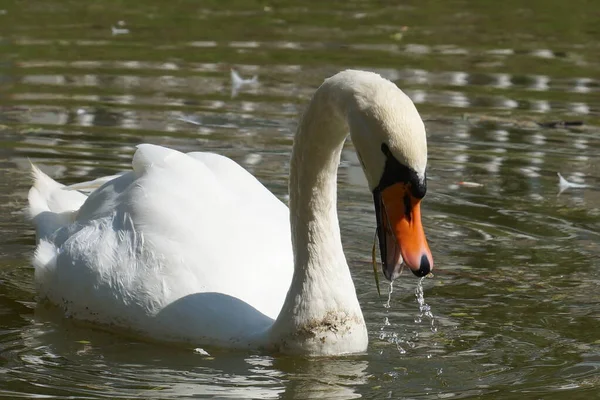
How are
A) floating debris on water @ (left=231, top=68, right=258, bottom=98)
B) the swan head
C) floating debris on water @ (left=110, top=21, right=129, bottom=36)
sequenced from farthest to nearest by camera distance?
floating debris on water @ (left=110, top=21, right=129, bottom=36)
floating debris on water @ (left=231, top=68, right=258, bottom=98)
the swan head

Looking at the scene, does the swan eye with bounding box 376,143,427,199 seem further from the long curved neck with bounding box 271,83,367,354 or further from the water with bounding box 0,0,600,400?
the water with bounding box 0,0,600,400

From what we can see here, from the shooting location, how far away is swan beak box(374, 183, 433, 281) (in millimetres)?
5707

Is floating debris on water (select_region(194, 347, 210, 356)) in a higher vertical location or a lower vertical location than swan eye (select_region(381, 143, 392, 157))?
lower

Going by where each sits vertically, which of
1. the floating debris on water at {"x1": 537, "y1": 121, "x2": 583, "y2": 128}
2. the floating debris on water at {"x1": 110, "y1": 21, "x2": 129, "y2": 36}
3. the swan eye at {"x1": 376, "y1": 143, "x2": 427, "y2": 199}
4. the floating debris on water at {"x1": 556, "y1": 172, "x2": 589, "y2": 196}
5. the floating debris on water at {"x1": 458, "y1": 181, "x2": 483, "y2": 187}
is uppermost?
the floating debris on water at {"x1": 110, "y1": 21, "x2": 129, "y2": 36}

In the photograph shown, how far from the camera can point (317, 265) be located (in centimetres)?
638

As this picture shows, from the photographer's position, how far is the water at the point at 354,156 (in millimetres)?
6199

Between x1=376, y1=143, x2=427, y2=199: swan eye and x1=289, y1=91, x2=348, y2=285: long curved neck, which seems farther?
x1=289, y1=91, x2=348, y2=285: long curved neck

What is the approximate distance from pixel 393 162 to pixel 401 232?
33cm

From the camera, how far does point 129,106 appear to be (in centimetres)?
1232

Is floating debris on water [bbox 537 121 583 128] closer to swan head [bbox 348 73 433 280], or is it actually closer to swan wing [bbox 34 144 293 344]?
swan wing [bbox 34 144 293 344]

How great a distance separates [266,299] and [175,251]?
533 mm

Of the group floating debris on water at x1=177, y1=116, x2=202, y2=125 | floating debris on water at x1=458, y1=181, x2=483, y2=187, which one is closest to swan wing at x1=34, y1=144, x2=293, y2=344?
floating debris on water at x1=458, y1=181, x2=483, y2=187

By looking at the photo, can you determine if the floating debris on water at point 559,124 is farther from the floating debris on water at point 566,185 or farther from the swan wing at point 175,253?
the swan wing at point 175,253

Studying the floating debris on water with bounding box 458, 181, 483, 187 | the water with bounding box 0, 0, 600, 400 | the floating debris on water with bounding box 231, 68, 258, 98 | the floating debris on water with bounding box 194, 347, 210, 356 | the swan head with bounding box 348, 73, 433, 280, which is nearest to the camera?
the swan head with bounding box 348, 73, 433, 280
